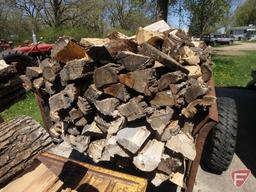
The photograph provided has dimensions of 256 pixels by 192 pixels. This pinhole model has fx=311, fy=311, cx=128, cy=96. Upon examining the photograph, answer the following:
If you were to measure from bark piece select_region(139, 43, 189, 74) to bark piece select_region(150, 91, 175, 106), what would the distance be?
0.85 feet

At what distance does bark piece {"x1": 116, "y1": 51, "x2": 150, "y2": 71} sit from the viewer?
117 inches

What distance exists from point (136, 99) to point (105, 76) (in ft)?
1.25

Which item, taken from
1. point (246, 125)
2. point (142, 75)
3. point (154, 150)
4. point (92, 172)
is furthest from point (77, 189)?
point (246, 125)

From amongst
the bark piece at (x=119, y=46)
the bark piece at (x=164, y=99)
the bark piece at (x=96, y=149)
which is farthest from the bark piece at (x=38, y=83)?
the bark piece at (x=164, y=99)

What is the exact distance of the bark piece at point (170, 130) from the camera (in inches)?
120

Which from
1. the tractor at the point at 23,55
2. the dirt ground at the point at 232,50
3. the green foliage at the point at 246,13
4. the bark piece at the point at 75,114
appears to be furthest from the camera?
the green foliage at the point at 246,13

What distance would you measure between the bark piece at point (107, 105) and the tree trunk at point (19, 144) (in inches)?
36.7

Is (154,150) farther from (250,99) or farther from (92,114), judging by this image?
(250,99)

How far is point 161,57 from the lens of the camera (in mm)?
2947

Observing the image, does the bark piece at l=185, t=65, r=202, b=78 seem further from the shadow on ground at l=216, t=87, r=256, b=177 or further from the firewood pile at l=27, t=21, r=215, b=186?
the shadow on ground at l=216, t=87, r=256, b=177

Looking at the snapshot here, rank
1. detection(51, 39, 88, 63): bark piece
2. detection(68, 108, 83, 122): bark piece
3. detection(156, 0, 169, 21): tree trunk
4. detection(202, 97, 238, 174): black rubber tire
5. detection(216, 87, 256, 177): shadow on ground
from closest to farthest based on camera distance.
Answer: detection(51, 39, 88, 63): bark piece → detection(68, 108, 83, 122): bark piece → detection(202, 97, 238, 174): black rubber tire → detection(216, 87, 256, 177): shadow on ground → detection(156, 0, 169, 21): tree trunk

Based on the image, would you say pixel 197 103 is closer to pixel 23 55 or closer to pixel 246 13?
pixel 23 55

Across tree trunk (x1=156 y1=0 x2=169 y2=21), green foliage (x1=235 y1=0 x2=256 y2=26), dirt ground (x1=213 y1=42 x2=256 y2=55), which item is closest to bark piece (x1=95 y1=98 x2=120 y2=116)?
tree trunk (x1=156 y1=0 x2=169 y2=21)

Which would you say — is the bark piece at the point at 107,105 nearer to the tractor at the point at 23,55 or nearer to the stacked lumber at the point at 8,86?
the stacked lumber at the point at 8,86
